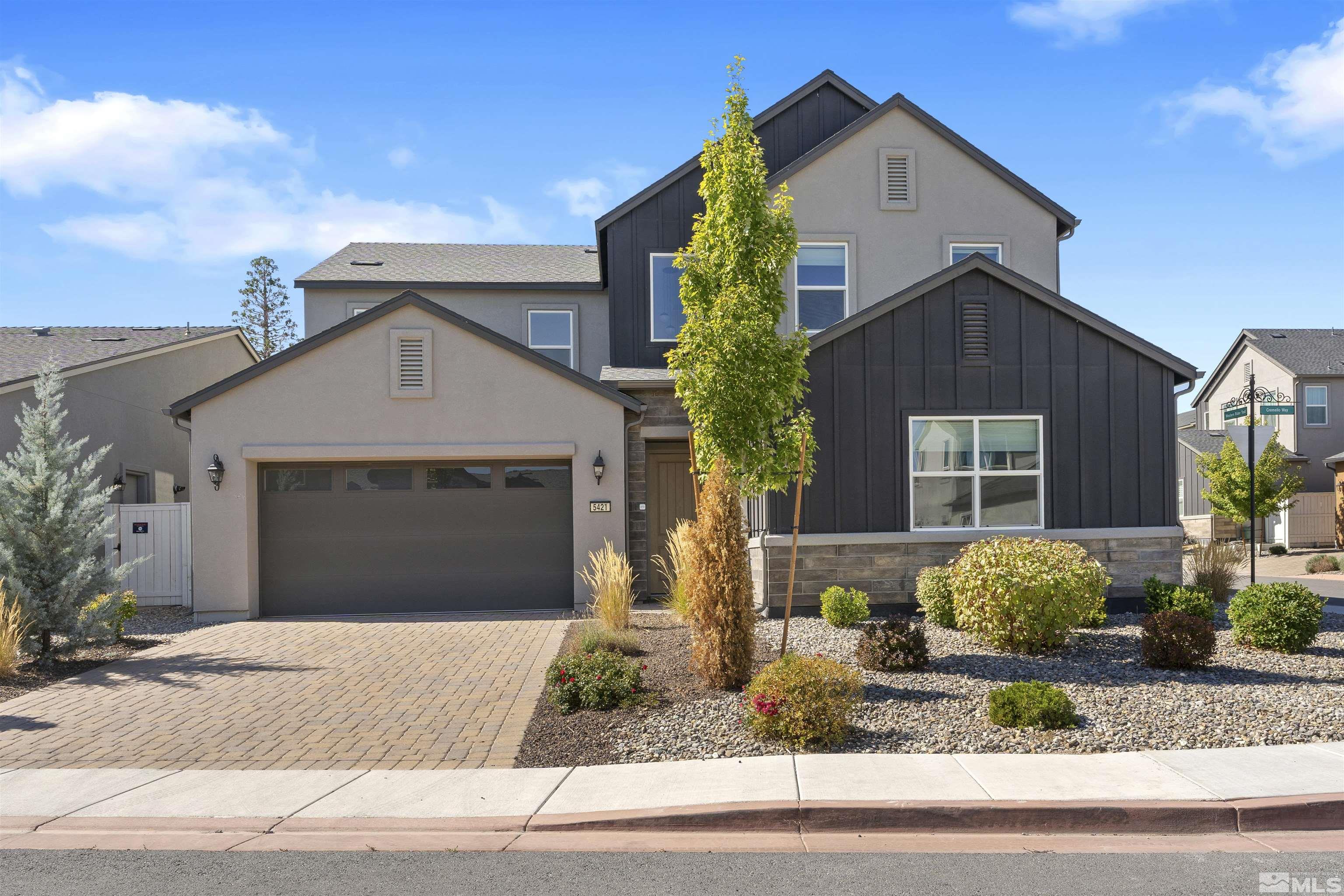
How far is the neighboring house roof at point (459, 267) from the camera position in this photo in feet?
60.1

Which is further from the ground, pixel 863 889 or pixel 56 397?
pixel 56 397

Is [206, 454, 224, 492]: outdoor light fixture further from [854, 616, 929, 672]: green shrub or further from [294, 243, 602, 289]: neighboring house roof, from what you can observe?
[854, 616, 929, 672]: green shrub

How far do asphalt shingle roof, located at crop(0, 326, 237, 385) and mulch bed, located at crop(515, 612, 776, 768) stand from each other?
11.6m

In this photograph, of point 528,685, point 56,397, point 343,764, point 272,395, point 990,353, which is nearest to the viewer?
point 343,764

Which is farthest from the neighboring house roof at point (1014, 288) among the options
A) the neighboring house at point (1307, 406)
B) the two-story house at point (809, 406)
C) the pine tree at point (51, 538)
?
the neighboring house at point (1307, 406)

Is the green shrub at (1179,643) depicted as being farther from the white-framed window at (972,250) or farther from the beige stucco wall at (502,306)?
the beige stucco wall at (502,306)

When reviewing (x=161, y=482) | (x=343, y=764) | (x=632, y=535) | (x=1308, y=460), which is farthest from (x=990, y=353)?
(x=1308, y=460)

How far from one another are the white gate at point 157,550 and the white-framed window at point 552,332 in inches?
279

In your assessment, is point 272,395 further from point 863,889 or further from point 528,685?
point 863,889

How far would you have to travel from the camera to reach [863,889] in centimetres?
473

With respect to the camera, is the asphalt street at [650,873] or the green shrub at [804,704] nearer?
the asphalt street at [650,873]

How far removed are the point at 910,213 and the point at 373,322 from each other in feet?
30.9

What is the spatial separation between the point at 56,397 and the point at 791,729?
33.9ft

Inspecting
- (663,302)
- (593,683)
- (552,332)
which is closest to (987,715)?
(593,683)
